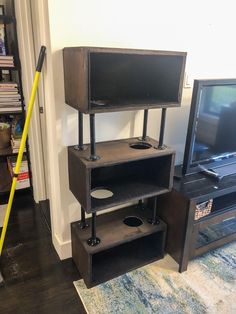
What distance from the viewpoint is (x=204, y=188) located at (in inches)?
66.8

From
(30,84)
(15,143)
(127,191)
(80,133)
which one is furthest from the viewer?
(15,143)

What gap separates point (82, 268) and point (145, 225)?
0.49 metres

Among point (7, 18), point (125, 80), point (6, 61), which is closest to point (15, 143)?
point (6, 61)

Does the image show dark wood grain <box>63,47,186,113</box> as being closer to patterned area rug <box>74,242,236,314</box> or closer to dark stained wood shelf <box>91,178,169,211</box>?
dark stained wood shelf <box>91,178,169,211</box>

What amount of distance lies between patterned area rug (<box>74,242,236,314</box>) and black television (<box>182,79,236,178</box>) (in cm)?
65

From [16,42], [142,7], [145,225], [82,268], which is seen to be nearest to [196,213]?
[145,225]

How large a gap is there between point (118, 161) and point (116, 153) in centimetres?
10

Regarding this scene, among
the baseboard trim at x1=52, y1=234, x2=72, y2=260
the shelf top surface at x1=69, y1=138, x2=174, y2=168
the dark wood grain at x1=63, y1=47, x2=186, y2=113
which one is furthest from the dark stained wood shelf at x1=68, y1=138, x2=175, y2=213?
the baseboard trim at x1=52, y1=234, x2=72, y2=260

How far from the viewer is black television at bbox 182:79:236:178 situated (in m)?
1.62

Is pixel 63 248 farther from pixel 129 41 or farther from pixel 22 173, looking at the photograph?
pixel 129 41

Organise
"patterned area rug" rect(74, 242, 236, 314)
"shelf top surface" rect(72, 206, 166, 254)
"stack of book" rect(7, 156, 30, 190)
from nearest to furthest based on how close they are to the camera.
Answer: "patterned area rug" rect(74, 242, 236, 314), "shelf top surface" rect(72, 206, 166, 254), "stack of book" rect(7, 156, 30, 190)

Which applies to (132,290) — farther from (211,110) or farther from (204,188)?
(211,110)

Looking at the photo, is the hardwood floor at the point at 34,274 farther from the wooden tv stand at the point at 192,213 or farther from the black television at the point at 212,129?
the black television at the point at 212,129

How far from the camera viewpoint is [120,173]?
1815mm
